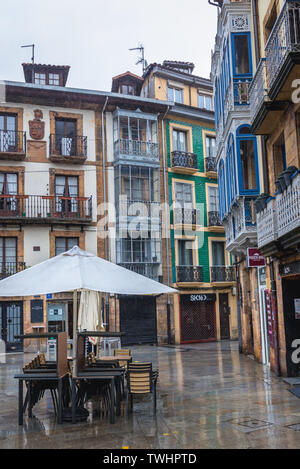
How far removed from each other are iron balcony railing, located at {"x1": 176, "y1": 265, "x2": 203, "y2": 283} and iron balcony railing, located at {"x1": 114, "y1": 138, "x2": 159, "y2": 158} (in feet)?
21.0

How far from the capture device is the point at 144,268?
26812 mm

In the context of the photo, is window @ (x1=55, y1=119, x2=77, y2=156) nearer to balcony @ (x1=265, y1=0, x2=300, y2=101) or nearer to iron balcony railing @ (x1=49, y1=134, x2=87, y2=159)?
iron balcony railing @ (x1=49, y1=134, x2=87, y2=159)

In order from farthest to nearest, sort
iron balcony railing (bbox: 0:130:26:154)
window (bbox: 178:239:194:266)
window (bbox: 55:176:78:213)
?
window (bbox: 178:239:194:266) → window (bbox: 55:176:78:213) → iron balcony railing (bbox: 0:130:26:154)

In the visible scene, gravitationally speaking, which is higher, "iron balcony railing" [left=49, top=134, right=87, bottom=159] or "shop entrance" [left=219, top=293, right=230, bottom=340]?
"iron balcony railing" [left=49, top=134, right=87, bottom=159]

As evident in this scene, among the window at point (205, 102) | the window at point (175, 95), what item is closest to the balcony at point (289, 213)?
the window at point (175, 95)

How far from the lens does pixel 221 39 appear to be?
1744cm

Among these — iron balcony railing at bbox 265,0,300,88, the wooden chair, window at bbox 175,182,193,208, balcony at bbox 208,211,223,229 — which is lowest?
the wooden chair

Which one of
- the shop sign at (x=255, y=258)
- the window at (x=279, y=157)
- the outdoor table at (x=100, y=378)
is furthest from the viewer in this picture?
the shop sign at (x=255, y=258)

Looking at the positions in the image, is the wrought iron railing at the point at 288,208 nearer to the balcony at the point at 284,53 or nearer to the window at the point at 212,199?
Answer: the balcony at the point at 284,53

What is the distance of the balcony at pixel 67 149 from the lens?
1014 inches

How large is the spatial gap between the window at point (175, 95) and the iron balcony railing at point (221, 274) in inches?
400

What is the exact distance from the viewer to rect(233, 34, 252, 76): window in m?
15.5

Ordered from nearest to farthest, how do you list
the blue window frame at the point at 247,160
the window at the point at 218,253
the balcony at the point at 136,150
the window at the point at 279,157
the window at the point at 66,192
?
the window at the point at 279,157 → the blue window frame at the point at 247,160 → the window at the point at 66,192 → the balcony at the point at 136,150 → the window at the point at 218,253

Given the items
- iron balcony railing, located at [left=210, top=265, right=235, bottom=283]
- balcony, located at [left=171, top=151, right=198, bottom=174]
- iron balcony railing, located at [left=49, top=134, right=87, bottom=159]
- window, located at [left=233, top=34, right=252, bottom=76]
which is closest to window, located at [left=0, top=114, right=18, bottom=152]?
iron balcony railing, located at [left=49, top=134, right=87, bottom=159]
